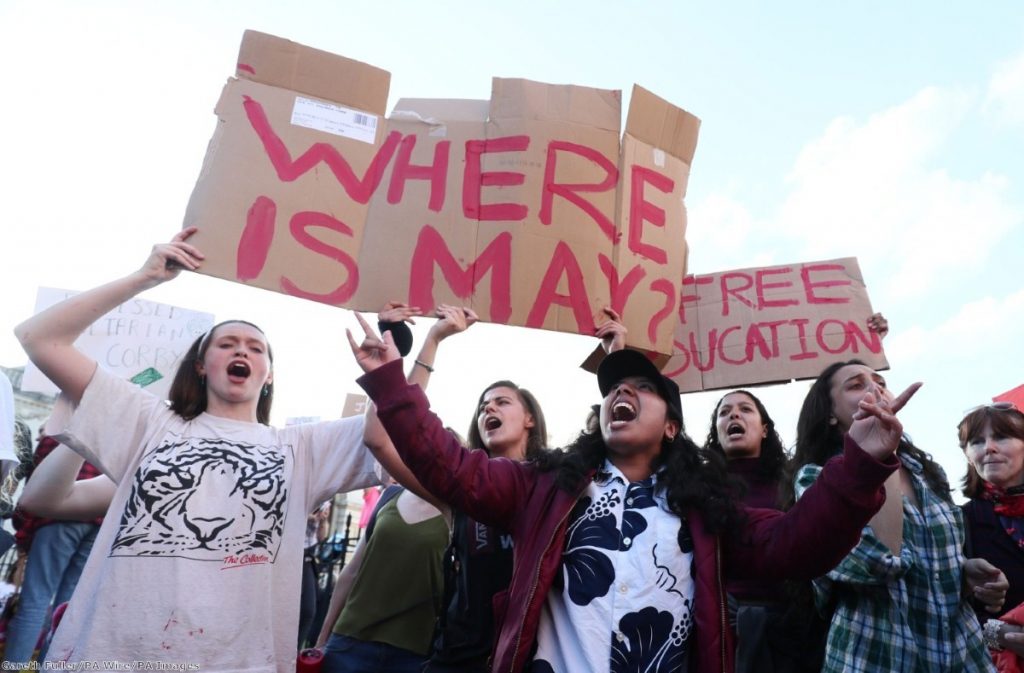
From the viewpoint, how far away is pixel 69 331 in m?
2.29

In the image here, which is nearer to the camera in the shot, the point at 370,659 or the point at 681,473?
the point at 681,473

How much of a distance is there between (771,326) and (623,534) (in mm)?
2079

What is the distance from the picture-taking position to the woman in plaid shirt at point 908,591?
2.17 metres

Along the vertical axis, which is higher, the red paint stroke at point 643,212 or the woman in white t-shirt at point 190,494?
the red paint stroke at point 643,212

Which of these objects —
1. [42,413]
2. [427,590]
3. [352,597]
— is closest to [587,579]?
[427,590]

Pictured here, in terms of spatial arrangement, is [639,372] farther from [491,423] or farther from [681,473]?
[491,423]

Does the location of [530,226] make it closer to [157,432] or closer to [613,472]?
[613,472]

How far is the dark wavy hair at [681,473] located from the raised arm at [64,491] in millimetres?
1574

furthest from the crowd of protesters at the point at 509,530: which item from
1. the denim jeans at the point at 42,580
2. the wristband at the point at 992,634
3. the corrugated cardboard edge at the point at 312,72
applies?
the denim jeans at the point at 42,580

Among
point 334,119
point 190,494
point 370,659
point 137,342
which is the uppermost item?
point 334,119

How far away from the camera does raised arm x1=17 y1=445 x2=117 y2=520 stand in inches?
97.4

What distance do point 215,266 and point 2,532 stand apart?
53.1 inches

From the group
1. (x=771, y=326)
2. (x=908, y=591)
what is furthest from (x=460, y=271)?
(x=908, y=591)

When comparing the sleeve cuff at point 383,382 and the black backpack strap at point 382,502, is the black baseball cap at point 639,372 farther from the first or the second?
the black backpack strap at point 382,502
